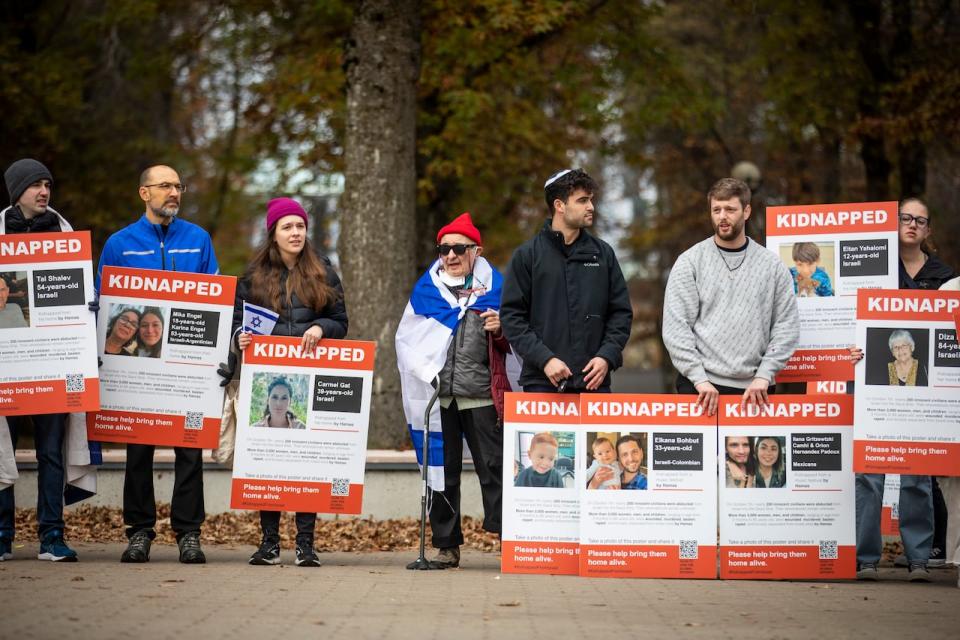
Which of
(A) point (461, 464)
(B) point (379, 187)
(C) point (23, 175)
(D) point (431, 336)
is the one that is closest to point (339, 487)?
(A) point (461, 464)

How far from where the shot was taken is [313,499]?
874 centimetres

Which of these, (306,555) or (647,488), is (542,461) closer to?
(647,488)

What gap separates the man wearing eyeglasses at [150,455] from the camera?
348 inches

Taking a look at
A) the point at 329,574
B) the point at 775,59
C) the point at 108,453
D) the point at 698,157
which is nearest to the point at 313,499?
the point at 329,574

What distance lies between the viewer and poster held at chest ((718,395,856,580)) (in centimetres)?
831

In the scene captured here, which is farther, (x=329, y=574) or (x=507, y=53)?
(x=507, y=53)

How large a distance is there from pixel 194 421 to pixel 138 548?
2.95 ft

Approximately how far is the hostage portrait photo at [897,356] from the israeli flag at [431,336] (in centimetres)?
236

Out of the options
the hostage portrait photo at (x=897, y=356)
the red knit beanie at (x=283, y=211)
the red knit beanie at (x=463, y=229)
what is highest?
the red knit beanie at (x=283, y=211)

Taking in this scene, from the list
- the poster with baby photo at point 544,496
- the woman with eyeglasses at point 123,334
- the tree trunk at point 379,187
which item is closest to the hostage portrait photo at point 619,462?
the poster with baby photo at point 544,496

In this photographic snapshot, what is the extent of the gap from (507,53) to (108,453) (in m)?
8.87

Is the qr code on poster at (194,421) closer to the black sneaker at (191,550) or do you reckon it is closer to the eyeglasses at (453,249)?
the black sneaker at (191,550)

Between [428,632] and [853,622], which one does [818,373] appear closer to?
[853,622]

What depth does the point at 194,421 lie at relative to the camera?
347 inches
